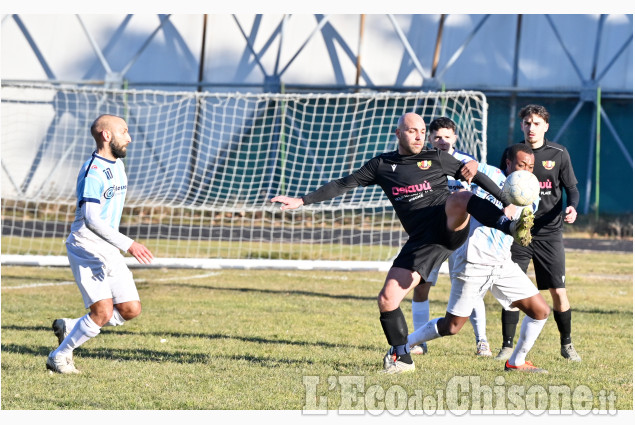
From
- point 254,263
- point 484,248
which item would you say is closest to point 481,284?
point 484,248

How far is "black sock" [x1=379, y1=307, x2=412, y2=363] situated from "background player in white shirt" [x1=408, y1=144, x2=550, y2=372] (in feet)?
1.04

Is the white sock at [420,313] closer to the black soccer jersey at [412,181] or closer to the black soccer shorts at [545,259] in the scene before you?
the black soccer shorts at [545,259]

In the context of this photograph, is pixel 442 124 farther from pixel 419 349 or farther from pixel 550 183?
pixel 419 349

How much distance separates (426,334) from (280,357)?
51.3 inches

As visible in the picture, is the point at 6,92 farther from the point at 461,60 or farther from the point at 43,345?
the point at 43,345

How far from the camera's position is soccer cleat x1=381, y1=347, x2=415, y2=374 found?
6.99m

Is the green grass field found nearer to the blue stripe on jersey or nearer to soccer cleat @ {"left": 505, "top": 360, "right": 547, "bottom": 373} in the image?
soccer cleat @ {"left": 505, "top": 360, "right": 547, "bottom": 373}

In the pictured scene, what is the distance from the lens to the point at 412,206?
7145 mm

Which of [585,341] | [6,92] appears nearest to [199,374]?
[585,341]

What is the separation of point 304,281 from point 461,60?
12.3 metres

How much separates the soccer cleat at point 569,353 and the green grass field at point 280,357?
0.08m

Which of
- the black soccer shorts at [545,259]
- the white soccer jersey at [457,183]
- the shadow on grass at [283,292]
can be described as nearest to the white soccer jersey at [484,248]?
the white soccer jersey at [457,183]

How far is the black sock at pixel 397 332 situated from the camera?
7020 mm
